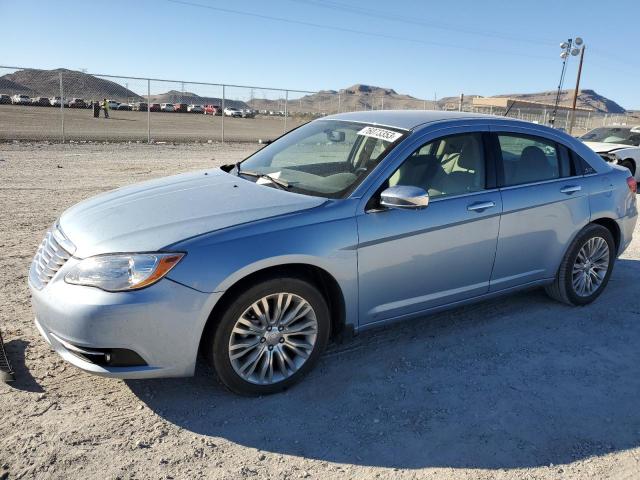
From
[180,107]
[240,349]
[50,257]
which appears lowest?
[240,349]

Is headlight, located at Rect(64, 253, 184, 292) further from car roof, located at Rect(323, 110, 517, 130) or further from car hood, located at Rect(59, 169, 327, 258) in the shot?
car roof, located at Rect(323, 110, 517, 130)

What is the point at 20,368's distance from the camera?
3.54 metres

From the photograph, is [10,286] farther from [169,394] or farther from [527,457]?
[527,457]

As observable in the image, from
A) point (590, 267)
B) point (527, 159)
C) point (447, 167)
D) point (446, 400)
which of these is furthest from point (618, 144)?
point (446, 400)

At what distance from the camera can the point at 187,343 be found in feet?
→ 9.99

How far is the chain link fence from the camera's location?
20969mm

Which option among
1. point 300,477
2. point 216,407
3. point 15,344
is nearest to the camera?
point 300,477

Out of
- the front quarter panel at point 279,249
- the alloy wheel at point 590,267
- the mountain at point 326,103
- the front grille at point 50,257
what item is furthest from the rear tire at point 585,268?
the mountain at point 326,103

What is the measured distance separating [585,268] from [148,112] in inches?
621

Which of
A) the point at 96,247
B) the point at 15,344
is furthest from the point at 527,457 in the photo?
the point at 15,344

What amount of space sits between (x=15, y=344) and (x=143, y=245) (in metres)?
1.54

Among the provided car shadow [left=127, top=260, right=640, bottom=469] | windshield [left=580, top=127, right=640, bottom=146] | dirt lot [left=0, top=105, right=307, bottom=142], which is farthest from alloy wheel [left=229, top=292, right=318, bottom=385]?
dirt lot [left=0, top=105, right=307, bottom=142]

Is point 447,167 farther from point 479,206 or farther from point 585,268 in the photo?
point 585,268

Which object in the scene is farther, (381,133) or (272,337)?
(381,133)
